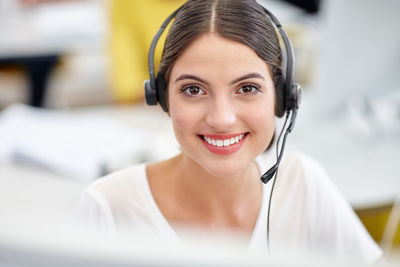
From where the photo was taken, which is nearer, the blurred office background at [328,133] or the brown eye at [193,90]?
the brown eye at [193,90]

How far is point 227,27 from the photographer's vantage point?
53 cm

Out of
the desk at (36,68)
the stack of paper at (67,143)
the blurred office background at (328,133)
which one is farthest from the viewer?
the desk at (36,68)

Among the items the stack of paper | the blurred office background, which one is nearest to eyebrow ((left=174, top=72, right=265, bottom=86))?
the blurred office background

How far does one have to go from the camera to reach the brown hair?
0.53 meters

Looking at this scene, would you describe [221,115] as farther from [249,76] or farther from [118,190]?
[118,190]

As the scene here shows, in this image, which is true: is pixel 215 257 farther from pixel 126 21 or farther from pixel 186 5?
pixel 126 21

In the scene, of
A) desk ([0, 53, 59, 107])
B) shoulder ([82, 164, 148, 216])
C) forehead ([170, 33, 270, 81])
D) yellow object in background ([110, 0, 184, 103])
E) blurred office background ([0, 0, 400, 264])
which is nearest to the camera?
forehead ([170, 33, 270, 81])

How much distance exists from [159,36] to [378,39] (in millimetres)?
843

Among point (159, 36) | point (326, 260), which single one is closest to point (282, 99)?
point (159, 36)

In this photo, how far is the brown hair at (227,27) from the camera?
0.53 meters

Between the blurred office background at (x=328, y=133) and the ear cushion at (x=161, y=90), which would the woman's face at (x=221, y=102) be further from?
the blurred office background at (x=328, y=133)

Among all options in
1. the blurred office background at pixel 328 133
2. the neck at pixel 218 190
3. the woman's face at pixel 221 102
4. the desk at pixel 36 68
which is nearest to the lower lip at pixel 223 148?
the woman's face at pixel 221 102

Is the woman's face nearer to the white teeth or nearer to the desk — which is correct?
the white teeth

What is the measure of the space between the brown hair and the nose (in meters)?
0.07
